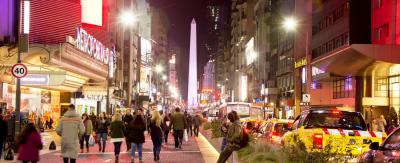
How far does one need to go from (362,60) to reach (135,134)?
2463 cm

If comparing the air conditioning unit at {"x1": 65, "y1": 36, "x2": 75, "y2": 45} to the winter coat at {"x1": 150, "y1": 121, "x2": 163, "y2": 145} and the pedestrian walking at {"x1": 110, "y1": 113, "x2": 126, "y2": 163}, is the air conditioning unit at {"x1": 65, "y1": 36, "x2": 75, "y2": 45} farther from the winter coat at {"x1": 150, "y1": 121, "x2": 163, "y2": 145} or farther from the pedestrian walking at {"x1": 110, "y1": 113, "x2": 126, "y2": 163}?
the pedestrian walking at {"x1": 110, "y1": 113, "x2": 126, "y2": 163}

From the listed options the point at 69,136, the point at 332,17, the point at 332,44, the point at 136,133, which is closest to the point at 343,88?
the point at 332,44

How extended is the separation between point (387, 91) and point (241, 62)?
10392 centimetres

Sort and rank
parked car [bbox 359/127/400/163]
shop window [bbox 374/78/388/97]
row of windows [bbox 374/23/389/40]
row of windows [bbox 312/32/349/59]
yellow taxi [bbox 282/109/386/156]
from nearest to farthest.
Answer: parked car [bbox 359/127/400/163] < yellow taxi [bbox 282/109/386/156] < row of windows [bbox 374/23/389/40] < shop window [bbox 374/78/388/97] < row of windows [bbox 312/32/349/59]

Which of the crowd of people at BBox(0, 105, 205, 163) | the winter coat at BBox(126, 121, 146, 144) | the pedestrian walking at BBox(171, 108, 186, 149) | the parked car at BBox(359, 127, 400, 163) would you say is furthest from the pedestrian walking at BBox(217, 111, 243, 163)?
the pedestrian walking at BBox(171, 108, 186, 149)

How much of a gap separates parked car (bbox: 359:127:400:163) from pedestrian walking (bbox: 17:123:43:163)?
717cm

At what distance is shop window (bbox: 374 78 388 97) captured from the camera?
47312 millimetres

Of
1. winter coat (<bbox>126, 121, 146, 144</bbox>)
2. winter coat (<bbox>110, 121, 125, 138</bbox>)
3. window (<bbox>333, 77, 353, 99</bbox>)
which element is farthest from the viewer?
window (<bbox>333, 77, 353, 99</bbox>)

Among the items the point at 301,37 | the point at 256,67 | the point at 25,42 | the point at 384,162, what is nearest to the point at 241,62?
the point at 256,67

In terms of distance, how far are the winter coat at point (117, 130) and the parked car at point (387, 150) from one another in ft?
36.7

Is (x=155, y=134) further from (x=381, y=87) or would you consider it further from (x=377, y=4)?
(x=377, y=4)

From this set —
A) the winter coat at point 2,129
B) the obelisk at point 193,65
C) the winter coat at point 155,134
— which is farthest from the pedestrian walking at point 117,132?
the obelisk at point 193,65

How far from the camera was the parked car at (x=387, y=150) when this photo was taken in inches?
394

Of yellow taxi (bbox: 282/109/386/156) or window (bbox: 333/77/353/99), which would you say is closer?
yellow taxi (bbox: 282/109/386/156)
